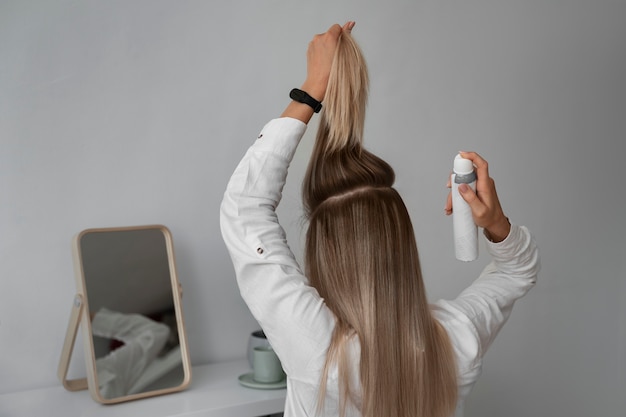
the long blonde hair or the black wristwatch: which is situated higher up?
the black wristwatch

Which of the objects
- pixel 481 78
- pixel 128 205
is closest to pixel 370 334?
pixel 128 205

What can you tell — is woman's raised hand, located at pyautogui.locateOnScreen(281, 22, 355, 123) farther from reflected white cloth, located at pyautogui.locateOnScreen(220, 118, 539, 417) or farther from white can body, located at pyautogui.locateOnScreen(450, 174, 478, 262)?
white can body, located at pyautogui.locateOnScreen(450, 174, 478, 262)

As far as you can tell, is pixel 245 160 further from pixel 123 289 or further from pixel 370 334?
pixel 123 289

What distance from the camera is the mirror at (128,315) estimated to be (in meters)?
1.53

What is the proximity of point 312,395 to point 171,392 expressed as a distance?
597mm

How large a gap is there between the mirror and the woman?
1.79 feet

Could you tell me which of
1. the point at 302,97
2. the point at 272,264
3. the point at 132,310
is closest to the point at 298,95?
the point at 302,97

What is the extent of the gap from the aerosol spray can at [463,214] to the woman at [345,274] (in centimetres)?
2

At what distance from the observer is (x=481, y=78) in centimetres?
221

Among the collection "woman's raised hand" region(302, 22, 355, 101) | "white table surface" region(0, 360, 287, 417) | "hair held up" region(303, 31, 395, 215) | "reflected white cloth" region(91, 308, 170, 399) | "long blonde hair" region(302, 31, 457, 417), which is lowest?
"white table surface" region(0, 360, 287, 417)

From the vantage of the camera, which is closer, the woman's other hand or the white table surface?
the woman's other hand

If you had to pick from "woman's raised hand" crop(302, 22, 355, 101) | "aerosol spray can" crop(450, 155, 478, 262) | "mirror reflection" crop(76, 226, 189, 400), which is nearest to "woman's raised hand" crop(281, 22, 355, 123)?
"woman's raised hand" crop(302, 22, 355, 101)

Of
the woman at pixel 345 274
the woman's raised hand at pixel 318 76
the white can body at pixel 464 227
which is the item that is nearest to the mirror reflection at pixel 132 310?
the woman at pixel 345 274

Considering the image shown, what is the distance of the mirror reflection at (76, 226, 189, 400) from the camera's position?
60.8 inches
